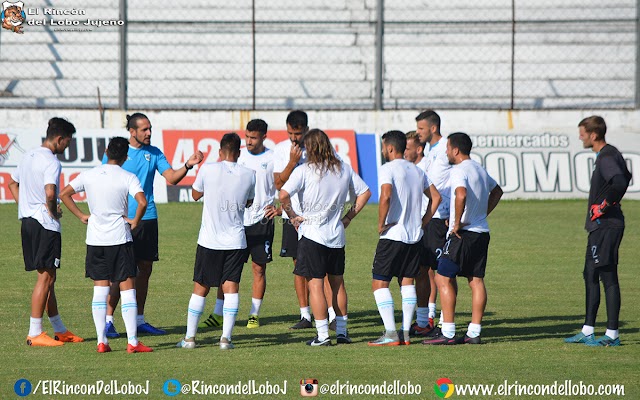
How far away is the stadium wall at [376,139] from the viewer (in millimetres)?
21219

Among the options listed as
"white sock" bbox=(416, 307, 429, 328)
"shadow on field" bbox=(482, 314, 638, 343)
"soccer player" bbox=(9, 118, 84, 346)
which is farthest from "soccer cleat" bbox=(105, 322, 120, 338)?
"shadow on field" bbox=(482, 314, 638, 343)

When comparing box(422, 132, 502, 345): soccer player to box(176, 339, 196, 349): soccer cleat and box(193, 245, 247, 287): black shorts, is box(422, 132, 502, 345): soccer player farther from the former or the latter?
box(176, 339, 196, 349): soccer cleat

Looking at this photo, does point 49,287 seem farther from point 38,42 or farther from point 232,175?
point 38,42

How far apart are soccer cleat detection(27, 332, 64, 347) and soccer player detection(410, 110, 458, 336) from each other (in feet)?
12.1

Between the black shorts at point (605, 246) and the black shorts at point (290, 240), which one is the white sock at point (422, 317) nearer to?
the black shorts at point (290, 240)

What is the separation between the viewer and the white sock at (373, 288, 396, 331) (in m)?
9.23

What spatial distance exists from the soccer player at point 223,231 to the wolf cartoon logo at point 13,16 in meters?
19.8

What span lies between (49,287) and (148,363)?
5.10ft

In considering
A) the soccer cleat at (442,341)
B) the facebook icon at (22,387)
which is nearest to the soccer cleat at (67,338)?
the facebook icon at (22,387)

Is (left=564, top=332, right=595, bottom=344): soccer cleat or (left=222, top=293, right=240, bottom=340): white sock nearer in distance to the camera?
(left=222, top=293, right=240, bottom=340): white sock

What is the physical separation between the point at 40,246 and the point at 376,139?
46.3ft

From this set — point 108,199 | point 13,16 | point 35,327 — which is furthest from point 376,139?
point 108,199

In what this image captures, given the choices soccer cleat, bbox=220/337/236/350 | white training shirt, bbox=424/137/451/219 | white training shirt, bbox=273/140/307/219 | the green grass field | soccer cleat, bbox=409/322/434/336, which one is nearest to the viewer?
the green grass field

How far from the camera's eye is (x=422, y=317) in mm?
10148
